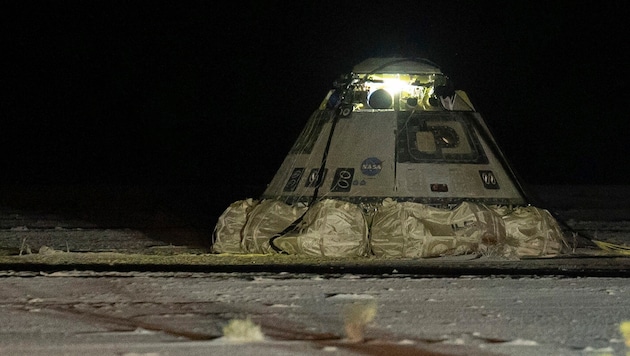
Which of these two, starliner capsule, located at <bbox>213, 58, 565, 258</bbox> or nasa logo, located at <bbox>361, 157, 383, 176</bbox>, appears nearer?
starliner capsule, located at <bbox>213, 58, 565, 258</bbox>

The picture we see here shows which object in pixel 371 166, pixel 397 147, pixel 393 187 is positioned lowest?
pixel 393 187

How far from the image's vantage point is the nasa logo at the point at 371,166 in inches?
440

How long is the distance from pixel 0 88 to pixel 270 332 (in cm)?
3033

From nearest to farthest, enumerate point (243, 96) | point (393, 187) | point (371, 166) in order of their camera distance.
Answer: point (393, 187) < point (371, 166) < point (243, 96)

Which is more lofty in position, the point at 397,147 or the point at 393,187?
the point at 397,147

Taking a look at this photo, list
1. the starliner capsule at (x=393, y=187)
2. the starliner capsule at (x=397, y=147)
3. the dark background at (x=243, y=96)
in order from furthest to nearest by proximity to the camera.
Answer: the dark background at (x=243, y=96), the starliner capsule at (x=397, y=147), the starliner capsule at (x=393, y=187)

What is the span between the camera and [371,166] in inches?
442

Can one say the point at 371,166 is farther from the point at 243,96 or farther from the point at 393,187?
the point at 243,96

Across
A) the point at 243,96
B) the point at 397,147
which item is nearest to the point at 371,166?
the point at 397,147

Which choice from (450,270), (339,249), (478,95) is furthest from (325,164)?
(478,95)

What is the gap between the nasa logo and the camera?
11.2 meters

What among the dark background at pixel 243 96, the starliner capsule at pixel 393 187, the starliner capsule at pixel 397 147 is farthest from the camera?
the dark background at pixel 243 96

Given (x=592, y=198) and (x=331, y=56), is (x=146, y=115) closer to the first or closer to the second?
(x=331, y=56)

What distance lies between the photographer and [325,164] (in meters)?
11.3
